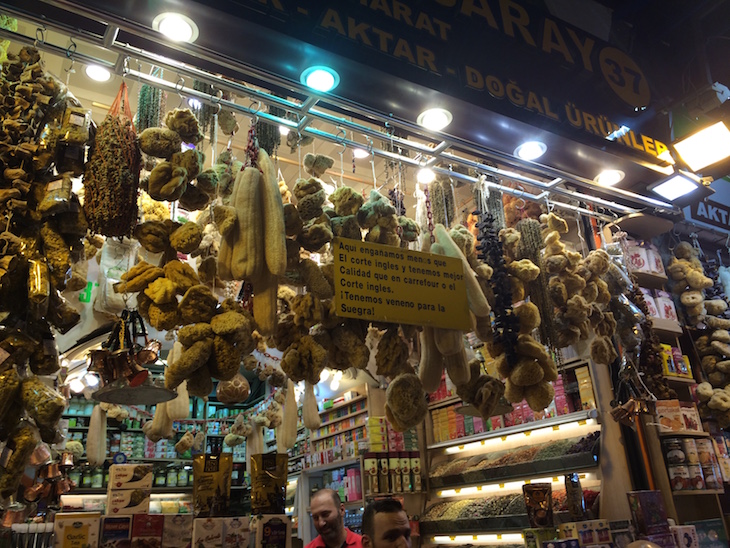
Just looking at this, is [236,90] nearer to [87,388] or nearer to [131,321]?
[131,321]

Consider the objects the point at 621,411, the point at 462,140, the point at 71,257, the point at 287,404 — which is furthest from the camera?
the point at 287,404

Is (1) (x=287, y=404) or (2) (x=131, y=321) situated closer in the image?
(2) (x=131, y=321)

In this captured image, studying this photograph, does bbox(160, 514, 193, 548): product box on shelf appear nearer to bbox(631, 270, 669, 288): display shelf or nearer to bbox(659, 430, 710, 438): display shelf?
bbox(659, 430, 710, 438): display shelf

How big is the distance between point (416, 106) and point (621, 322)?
77.8 inches

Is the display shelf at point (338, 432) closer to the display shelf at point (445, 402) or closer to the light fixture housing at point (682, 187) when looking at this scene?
the display shelf at point (445, 402)

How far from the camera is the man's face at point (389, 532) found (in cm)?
239

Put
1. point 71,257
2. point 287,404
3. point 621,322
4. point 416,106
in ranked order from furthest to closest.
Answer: point 287,404 → point 621,322 → point 416,106 → point 71,257

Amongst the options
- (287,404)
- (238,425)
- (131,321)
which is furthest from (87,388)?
(131,321)

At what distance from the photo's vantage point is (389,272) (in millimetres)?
2158

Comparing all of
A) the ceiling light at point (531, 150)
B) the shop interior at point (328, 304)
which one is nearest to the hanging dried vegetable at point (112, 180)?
the shop interior at point (328, 304)

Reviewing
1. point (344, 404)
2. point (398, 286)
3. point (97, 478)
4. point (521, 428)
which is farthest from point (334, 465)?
point (398, 286)

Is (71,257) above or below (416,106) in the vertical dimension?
below

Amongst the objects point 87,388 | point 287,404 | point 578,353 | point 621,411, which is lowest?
point 621,411

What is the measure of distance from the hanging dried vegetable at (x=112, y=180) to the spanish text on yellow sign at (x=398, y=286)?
2.35 ft
